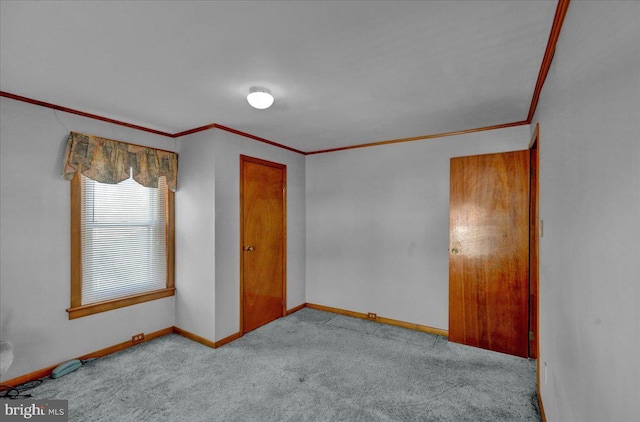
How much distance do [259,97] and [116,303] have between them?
2556 mm

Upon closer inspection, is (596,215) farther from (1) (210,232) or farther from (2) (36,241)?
(2) (36,241)

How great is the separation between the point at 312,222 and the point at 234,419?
111 inches

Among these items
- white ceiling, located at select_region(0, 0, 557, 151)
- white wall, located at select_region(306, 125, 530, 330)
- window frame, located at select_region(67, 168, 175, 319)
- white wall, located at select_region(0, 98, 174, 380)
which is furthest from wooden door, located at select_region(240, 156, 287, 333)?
white wall, located at select_region(0, 98, 174, 380)

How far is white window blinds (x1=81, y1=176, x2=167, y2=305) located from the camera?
116 inches

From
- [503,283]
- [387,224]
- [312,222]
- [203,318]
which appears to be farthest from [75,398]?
[503,283]

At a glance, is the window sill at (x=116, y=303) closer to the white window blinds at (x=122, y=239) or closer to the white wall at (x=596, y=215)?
the white window blinds at (x=122, y=239)

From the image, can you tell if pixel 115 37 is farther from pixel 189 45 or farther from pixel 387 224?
pixel 387 224

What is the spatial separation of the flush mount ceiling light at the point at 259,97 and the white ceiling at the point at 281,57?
2.8 inches

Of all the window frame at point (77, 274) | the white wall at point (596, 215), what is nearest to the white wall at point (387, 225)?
the white wall at point (596, 215)

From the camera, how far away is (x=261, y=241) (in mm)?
3873

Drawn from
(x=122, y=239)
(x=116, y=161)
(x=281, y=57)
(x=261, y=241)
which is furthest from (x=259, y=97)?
(x=122, y=239)

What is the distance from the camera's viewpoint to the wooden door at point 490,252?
2.98 metres

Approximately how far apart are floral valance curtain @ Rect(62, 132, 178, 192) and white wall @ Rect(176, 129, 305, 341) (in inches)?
7.5

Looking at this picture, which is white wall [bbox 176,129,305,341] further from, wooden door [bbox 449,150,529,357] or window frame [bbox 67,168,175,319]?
wooden door [bbox 449,150,529,357]
